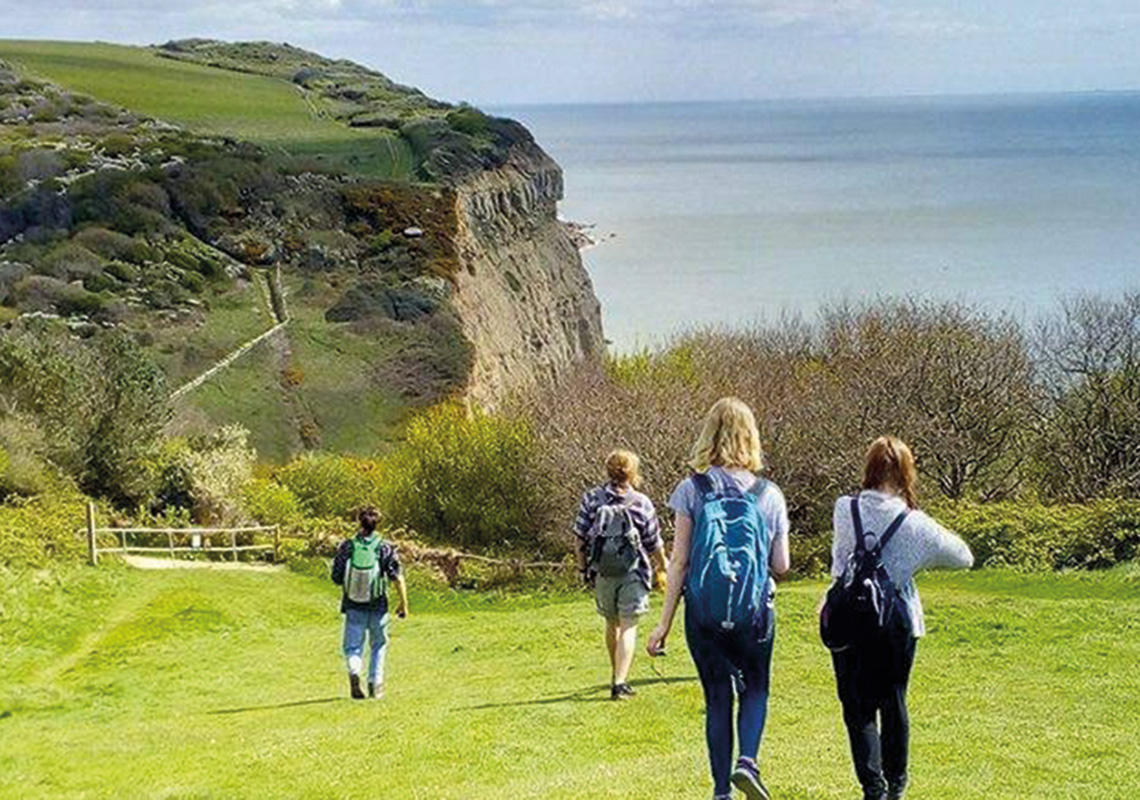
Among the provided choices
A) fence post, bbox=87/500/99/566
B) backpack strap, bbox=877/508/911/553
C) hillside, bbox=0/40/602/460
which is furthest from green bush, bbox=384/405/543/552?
backpack strap, bbox=877/508/911/553

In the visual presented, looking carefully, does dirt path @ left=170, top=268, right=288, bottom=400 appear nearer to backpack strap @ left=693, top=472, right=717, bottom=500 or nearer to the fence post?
the fence post

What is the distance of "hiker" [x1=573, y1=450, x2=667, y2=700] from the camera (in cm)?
1087

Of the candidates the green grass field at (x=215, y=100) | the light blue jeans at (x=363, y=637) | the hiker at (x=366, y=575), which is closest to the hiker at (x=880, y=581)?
the hiker at (x=366, y=575)

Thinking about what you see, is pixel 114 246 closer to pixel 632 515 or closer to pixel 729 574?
pixel 632 515

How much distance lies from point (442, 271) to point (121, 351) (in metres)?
38.0

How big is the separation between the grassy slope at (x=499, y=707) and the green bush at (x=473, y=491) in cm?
1535

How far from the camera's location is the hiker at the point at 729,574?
7023mm

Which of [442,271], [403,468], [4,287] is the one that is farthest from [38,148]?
[403,468]

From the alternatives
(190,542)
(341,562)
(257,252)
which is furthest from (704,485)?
(257,252)

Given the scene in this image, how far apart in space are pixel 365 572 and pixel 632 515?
10.2ft

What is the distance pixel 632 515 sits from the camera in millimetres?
10859

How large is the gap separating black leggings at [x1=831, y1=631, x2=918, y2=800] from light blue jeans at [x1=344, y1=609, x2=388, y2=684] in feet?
21.2

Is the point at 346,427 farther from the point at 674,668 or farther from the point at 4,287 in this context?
the point at 674,668

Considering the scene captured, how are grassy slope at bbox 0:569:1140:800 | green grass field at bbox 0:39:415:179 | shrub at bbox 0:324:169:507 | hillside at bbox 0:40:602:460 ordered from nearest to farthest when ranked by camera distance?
grassy slope at bbox 0:569:1140:800
shrub at bbox 0:324:169:507
hillside at bbox 0:40:602:460
green grass field at bbox 0:39:415:179
